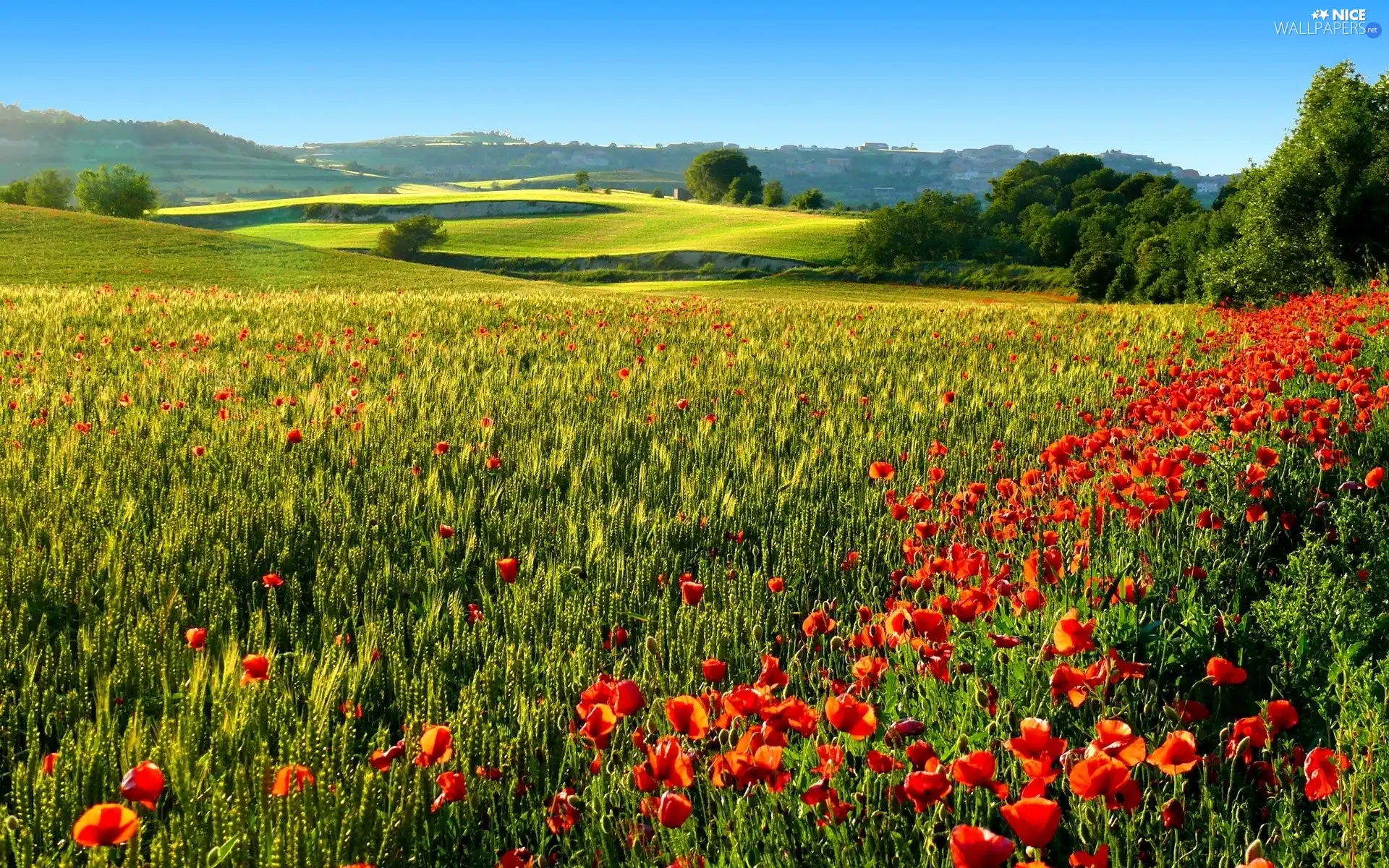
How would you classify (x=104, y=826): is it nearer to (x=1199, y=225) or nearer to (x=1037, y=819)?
(x=1037, y=819)

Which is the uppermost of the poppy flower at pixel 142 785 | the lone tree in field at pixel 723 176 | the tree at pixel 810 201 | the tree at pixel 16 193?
the lone tree in field at pixel 723 176

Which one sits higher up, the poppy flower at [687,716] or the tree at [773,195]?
the tree at [773,195]

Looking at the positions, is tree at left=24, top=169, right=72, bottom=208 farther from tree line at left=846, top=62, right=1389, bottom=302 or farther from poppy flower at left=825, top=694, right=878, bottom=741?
poppy flower at left=825, top=694, right=878, bottom=741

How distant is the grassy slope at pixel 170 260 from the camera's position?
25688 millimetres

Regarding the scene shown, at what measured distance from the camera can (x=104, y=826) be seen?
1.18 metres

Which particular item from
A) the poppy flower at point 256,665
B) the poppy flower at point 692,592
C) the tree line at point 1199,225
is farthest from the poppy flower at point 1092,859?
the tree line at point 1199,225

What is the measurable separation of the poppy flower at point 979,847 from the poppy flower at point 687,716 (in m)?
0.53

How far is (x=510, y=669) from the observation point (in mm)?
2377

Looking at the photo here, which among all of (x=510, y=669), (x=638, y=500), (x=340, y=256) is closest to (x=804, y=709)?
(x=510, y=669)

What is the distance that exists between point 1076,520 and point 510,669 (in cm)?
216

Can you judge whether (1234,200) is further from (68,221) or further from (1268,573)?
(68,221)

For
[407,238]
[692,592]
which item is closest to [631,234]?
[407,238]

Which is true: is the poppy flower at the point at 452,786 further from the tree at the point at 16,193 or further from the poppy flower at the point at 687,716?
the tree at the point at 16,193

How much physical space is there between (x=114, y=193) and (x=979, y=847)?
83.2 metres
